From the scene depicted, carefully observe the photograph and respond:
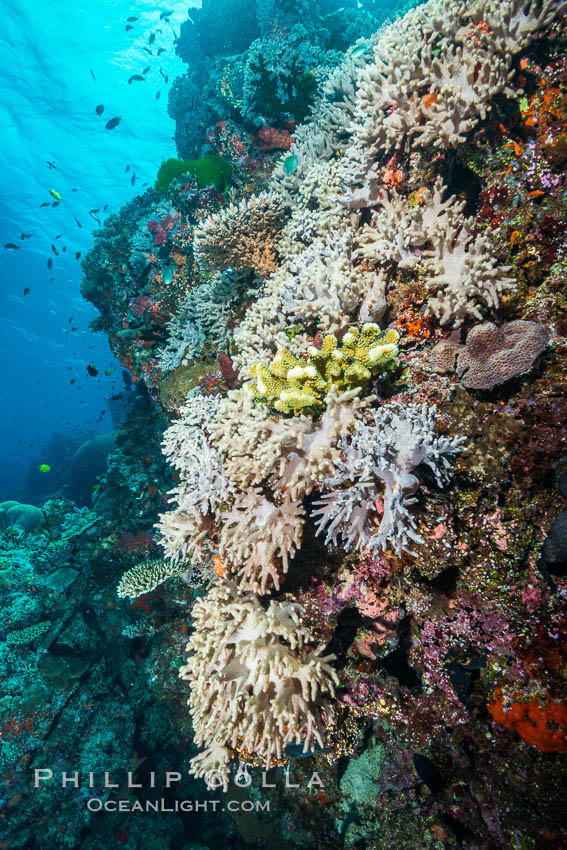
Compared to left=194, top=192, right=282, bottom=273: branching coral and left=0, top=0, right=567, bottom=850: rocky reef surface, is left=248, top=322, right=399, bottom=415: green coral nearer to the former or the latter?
left=0, top=0, right=567, bottom=850: rocky reef surface

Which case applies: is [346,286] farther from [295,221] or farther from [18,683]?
[18,683]

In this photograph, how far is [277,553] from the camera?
2.77 meters

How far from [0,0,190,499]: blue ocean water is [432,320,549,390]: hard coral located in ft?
36.7

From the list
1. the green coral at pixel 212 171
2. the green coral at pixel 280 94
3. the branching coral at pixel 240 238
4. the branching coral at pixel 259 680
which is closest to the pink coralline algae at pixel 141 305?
the green coral at pixel 212 171

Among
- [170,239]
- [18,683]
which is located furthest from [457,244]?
[18,683]

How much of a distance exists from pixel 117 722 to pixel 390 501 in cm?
856

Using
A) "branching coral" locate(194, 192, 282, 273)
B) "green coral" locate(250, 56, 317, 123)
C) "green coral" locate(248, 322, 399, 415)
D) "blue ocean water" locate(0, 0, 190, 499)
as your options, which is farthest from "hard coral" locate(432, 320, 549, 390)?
"blue ocean water" locate(0, 0, 190, 499)

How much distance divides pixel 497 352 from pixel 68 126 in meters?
37.2

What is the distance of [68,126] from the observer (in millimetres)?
26672

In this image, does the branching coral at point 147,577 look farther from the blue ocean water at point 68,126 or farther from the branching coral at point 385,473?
the blue ocean water at point 68,126

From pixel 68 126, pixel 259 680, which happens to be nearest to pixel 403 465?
pixel 259 680

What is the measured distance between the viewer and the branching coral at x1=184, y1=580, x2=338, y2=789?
2.52 m

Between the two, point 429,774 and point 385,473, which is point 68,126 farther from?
point 429,774

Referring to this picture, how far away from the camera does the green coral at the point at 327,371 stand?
2525 mm
